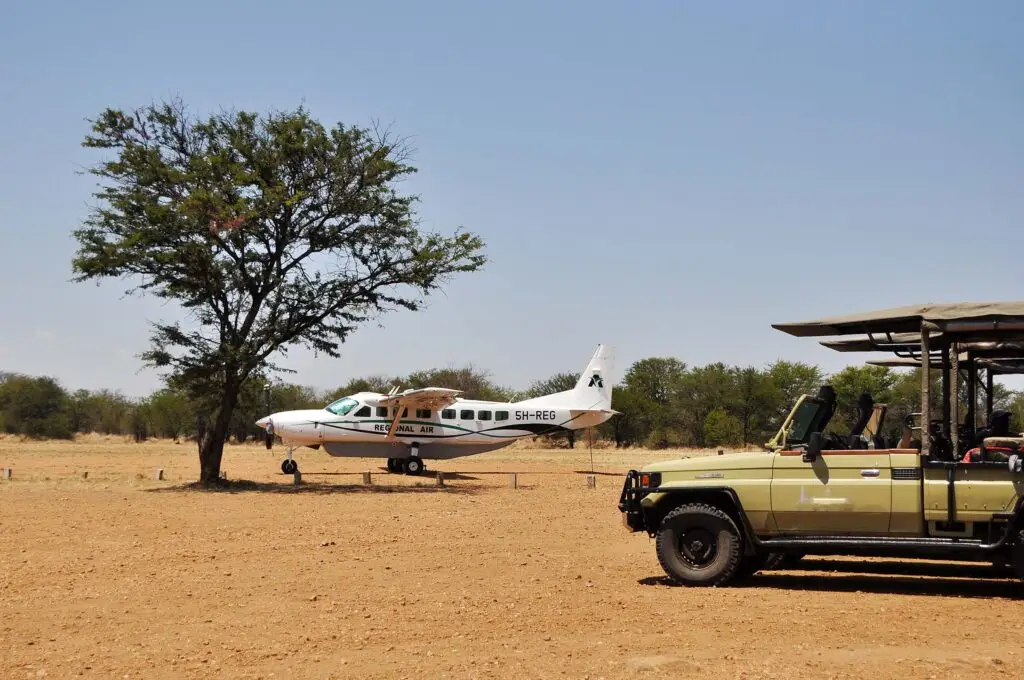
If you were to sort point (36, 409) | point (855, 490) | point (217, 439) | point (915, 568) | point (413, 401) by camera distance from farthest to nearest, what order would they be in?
point (36, 409)
point (413, 401)
point (217, 439)
point (915, 568)
point (855, 490)

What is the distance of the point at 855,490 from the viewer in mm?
10164

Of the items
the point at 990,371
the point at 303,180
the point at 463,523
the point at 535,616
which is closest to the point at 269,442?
the point at 303,180

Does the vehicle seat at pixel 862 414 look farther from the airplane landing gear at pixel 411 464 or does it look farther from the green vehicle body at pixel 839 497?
the airplane landing gear at pixel 411 464

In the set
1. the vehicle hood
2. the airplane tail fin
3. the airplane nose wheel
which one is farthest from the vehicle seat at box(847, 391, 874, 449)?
the airplane tail fin

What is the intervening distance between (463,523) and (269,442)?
18.8m

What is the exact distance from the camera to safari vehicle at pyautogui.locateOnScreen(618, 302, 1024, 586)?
9.73m

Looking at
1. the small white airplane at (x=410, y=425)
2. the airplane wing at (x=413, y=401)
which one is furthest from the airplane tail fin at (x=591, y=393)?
the airplane wing at (x=413, y=401)

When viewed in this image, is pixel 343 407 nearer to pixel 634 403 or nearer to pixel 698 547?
pixel 698 547

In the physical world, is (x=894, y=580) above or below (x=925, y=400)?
below

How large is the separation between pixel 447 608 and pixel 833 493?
3.88 metres

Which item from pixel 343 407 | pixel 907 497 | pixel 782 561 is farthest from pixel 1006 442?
pixel 343 407

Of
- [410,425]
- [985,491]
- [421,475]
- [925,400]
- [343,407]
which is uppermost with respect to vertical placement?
[343,407]

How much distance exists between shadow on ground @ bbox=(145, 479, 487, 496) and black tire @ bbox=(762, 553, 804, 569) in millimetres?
13990

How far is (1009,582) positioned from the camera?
1090 centimetres
